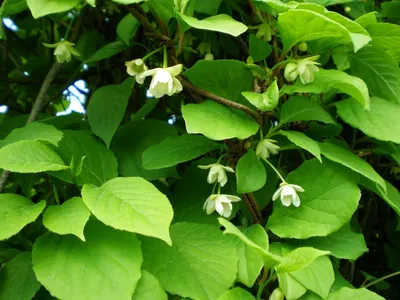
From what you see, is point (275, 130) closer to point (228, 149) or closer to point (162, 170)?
point (228, 149)

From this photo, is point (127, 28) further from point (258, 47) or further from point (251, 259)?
point (251, 259)

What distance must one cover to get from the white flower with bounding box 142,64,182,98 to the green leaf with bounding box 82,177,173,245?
0.14 meters

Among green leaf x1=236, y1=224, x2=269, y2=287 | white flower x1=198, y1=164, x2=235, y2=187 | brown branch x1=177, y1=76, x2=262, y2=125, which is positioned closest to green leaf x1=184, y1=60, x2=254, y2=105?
brown branch x1=177, y1=76, x2=262, y2=125

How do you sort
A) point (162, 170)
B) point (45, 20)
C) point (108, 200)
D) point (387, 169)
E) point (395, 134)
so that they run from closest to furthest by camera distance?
point (108, 200)
point (395, 134)
point (162, 170)
point (387, 169)
point (45, 20)

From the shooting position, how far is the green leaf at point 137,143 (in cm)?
97

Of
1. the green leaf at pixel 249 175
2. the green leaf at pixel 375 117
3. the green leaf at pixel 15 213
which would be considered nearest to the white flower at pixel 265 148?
the green leaf at pixel 249 175

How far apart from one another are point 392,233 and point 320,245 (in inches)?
21.0

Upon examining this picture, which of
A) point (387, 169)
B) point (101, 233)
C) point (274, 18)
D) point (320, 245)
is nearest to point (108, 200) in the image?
point (101, 233)

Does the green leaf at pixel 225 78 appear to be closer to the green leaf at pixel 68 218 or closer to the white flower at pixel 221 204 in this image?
the white flower at pixel 221 204

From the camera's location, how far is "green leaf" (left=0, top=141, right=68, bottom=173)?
→ 0.76m

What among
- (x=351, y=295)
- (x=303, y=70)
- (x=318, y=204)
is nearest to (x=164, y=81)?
(x=303, y=70)

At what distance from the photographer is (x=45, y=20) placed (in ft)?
5.23

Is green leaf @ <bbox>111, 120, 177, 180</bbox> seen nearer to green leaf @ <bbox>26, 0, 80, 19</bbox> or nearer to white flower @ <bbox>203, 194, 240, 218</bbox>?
white flower @ <bbox>203, 194, 240, 218</bbox>

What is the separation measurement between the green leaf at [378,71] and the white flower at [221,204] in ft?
1.04
